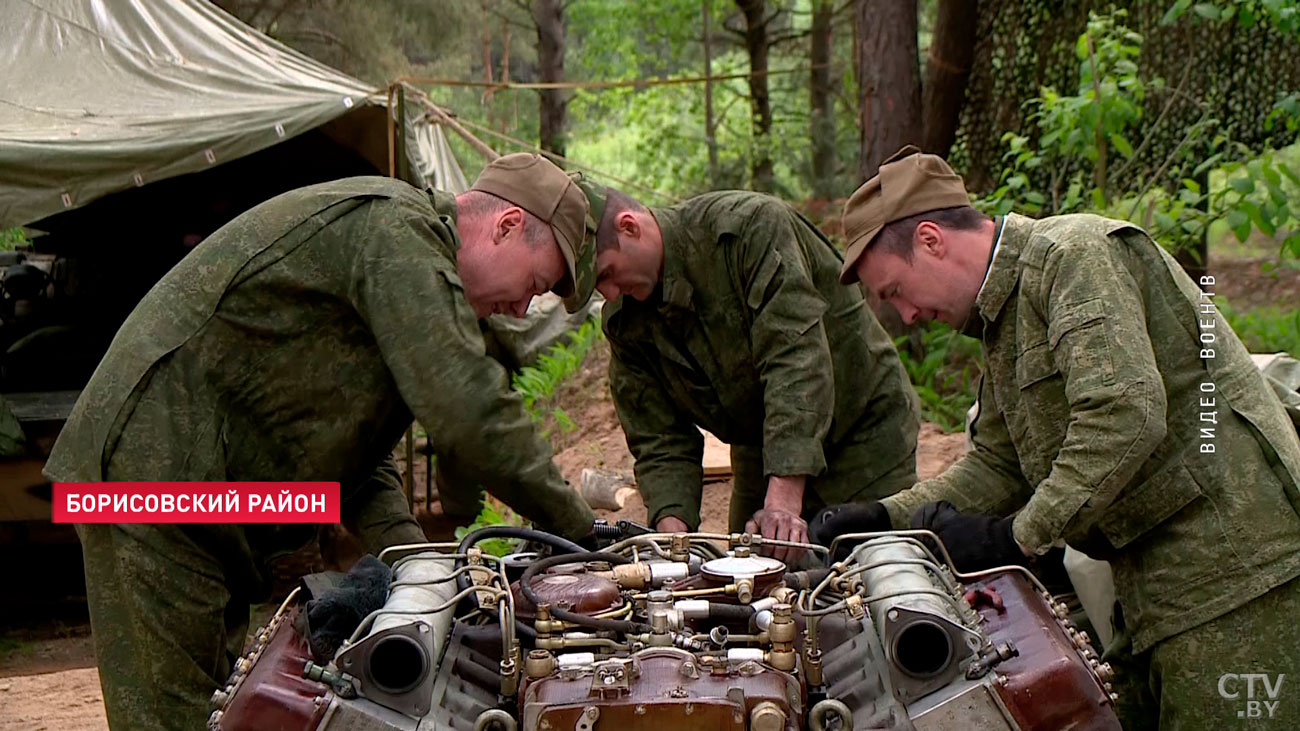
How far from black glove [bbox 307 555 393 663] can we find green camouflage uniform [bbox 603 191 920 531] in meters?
1.68

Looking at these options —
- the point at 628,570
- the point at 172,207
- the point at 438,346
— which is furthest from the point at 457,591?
the point at 172,207

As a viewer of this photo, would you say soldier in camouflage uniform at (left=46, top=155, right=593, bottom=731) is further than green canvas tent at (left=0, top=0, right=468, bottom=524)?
No

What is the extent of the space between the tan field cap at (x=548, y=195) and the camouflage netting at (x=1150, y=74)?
444 centimetres

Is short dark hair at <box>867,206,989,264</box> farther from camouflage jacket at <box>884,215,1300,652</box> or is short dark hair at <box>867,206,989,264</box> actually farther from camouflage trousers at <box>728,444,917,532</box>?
camouflage trousers at <box>728,444,917,532</box>

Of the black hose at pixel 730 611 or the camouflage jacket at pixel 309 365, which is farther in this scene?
the camouflage jacket at pixel 309 365

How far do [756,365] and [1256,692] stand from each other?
1867mm

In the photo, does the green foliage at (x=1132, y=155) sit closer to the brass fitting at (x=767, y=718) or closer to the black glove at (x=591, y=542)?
the black glove at (x=591, y=542)

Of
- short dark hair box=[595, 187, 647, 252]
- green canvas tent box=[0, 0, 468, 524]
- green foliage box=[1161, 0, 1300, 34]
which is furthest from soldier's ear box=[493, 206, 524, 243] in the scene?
green canvas tent box=[0, 0, 468, 524]

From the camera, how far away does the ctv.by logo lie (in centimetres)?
289

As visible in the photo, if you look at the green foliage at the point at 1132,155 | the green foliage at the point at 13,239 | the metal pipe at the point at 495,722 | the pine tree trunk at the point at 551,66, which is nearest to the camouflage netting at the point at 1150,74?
the green foliage at the point at 1132,155

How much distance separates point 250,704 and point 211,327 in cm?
121

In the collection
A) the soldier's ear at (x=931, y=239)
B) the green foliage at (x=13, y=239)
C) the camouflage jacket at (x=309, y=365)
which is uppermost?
the soldier's ear at (x=931, y=239)

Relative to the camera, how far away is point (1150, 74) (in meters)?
7.77

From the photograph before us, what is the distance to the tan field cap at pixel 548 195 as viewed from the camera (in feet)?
11.4
